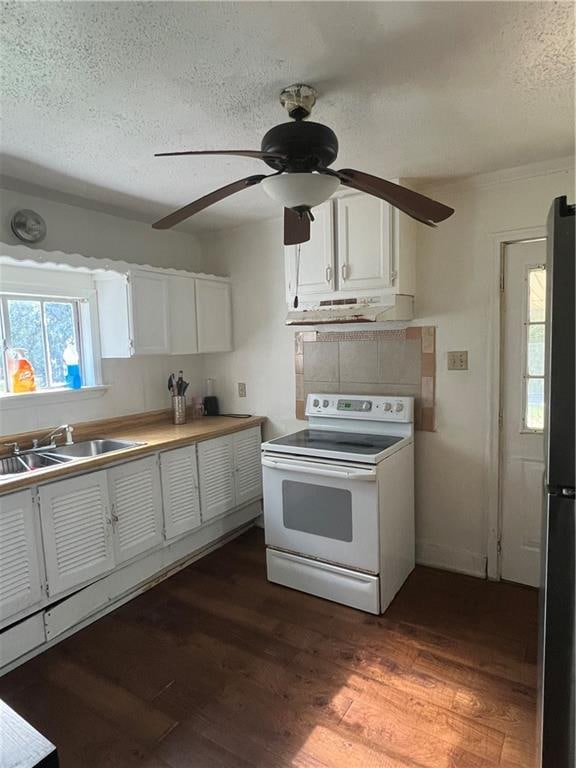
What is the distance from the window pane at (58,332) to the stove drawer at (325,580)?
1.71 m

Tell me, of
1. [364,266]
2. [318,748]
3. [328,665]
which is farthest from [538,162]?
[318,748]

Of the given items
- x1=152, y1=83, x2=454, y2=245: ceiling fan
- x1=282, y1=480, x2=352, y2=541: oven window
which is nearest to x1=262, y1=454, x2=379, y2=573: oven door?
x1=282, y1=480, x2=352, y2=541: oven window

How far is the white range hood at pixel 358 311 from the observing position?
2488 millimetres

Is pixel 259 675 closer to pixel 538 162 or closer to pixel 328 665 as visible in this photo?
pixel 328 665

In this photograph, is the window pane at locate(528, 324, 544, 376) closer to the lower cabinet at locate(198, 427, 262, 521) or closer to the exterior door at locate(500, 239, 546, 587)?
the exterior door at locate(500, 239, 546, 587)

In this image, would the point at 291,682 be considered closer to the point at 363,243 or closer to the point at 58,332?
the point at 363,243

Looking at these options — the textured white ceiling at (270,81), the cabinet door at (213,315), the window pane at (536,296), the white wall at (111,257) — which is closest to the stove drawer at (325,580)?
the white wall at (111,257)

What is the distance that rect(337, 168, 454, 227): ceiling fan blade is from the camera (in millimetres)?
1450

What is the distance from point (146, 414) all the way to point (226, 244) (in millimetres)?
1442

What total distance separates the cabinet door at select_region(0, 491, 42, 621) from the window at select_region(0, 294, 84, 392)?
861mm

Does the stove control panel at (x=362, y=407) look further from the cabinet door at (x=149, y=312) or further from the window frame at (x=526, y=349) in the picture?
the cabinet door at (x=149, y=312)

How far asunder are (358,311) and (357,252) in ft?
1.14

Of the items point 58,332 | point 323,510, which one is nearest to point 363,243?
point 323,510

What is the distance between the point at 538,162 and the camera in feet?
7.66
